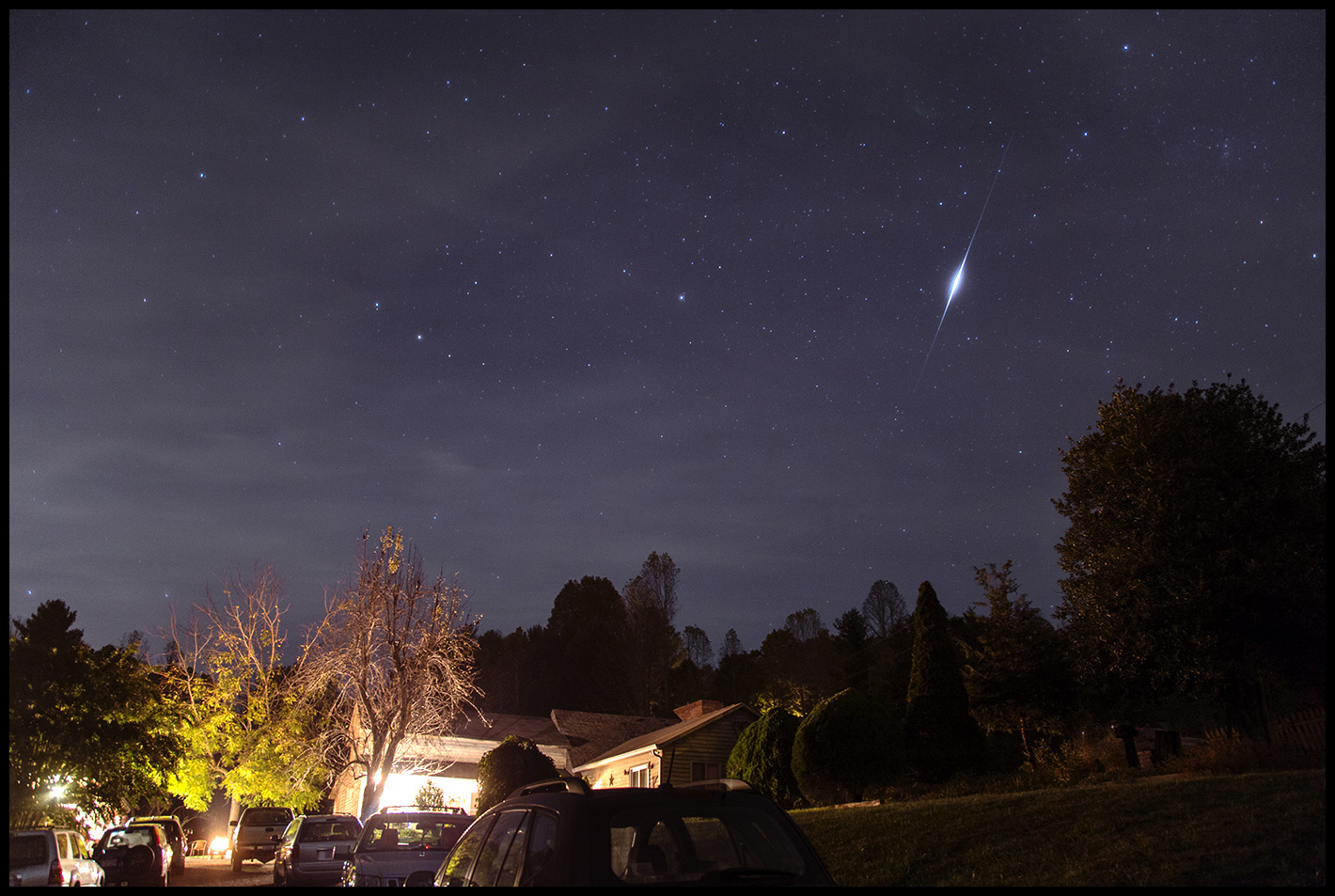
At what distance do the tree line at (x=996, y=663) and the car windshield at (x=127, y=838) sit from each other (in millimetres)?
1083

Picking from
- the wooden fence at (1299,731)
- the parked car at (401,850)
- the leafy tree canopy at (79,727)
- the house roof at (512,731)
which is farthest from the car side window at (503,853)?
the house roof at (512,731)

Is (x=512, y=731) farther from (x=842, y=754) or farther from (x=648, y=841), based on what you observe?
(x=648, y=841)

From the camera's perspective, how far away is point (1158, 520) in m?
20.4

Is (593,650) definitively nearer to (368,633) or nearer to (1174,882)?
(368,633)

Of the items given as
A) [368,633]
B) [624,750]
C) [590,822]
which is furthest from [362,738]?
[590,822]

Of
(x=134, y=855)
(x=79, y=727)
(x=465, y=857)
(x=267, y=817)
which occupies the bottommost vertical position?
(x=267, y=817)

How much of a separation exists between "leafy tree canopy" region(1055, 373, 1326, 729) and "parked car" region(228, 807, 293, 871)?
26.8 m

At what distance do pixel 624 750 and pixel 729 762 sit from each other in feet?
35.0

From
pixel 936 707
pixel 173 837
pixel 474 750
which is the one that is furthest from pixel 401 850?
pixel 474 750

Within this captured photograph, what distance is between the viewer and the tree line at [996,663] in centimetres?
1548

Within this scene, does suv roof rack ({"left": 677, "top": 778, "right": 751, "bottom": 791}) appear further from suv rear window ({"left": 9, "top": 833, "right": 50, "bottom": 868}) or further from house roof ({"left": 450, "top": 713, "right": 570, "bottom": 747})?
house roof ({"left": 450, "top": 713, "right": 570, "bottom": 747})

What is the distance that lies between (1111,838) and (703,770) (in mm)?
26640

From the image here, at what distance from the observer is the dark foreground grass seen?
31.8 feet

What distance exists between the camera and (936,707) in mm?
30266
